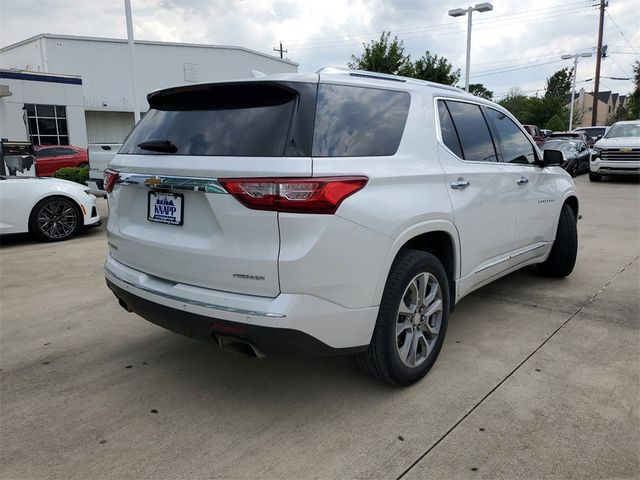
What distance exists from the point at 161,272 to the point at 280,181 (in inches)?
36.3

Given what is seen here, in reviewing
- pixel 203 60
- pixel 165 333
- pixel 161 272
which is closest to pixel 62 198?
pixel 165 333

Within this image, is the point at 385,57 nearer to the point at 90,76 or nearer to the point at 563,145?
the point at 563,145

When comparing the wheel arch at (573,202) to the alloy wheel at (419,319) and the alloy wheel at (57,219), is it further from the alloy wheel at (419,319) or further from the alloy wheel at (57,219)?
the alloy wheel at (57,219)

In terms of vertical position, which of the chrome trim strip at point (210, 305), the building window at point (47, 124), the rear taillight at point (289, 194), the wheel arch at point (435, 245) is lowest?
the chrome trim strip at point (210, 305)

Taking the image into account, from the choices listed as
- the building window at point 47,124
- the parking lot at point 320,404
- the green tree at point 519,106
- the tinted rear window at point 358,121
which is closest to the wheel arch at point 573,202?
the parking lot at point 320,404

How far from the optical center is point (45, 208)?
7.40 meters

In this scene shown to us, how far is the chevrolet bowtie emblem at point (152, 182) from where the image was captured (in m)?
2.75

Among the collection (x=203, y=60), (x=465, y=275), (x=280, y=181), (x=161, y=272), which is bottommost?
(x=465, y=275)

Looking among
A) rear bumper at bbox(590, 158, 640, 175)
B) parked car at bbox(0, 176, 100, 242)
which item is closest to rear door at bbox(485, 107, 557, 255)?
parked car at bbox(0, 176, 100, 242)

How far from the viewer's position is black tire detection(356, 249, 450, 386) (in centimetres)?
279

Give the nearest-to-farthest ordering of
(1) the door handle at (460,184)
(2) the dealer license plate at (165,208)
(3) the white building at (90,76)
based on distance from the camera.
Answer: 1. (2) the dealer license plate at (165,208)
2. (1) the door handle at (460,184)
3. (3) the white building at (90,76)

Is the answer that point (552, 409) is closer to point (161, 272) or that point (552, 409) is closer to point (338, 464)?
point (338, 464)

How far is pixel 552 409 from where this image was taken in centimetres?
288

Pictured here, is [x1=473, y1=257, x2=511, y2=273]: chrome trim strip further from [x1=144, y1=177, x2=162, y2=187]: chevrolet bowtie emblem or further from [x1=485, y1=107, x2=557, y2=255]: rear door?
[x1=144, y1=177, x2=162, y2=187]: chevrolet bowtie emblem
